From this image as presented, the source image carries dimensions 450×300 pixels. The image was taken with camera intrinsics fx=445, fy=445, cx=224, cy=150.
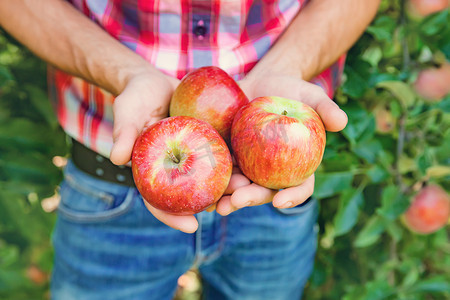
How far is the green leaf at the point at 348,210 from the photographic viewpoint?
1.25 metres

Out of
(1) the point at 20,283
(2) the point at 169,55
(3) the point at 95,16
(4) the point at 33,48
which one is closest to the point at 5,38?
(4) the point at 33,48

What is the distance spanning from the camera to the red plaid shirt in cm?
96

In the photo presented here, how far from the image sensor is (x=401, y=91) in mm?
1213

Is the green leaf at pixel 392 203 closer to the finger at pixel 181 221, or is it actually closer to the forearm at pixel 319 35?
the forearm at pixel 319 35

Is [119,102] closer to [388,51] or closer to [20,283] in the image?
[20,283]

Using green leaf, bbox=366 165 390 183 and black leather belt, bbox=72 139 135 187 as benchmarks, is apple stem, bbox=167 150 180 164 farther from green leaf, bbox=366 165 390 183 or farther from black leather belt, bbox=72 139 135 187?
green leaf, bbox=366 165 390 183

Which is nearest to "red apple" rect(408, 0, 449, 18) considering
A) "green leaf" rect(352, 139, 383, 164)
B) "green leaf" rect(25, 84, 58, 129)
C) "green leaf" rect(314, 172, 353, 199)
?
"green leaf" rect(352, 139, 383, 164)

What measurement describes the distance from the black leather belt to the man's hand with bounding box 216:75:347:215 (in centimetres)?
26

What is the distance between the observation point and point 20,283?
1.35 meters

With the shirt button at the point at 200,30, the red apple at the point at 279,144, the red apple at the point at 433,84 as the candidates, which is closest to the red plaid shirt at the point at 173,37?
the shirt button at the point at 200,30

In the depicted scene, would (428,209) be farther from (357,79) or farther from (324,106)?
(324,106)

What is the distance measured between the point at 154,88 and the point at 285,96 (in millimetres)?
276

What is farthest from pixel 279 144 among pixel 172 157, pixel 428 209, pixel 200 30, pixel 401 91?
pixel 428 209

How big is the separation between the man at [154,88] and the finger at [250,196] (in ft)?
0.25
